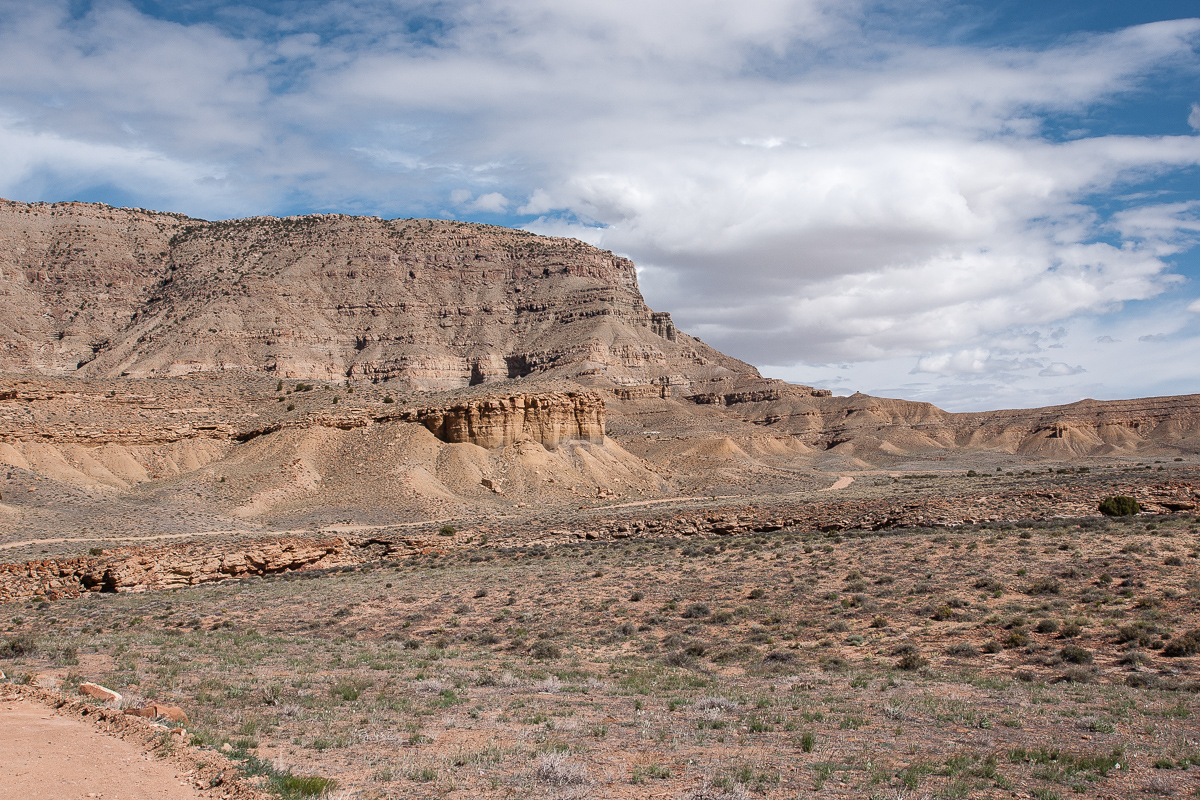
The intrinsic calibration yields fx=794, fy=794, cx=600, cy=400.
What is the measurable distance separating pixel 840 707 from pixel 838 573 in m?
10.7

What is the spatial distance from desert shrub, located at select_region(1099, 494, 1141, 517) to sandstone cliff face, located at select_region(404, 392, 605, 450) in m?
33.3

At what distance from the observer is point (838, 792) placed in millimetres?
7082

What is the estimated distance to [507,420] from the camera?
172 feet

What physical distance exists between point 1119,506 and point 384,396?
143ft

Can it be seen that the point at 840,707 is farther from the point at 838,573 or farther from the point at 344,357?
the point at 344,357

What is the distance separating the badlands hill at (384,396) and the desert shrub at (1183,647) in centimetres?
3329

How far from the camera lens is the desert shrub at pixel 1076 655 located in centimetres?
1254

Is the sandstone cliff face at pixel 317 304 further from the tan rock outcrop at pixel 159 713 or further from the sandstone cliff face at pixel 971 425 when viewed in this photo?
the tan rock outcrop at pixel 159 713

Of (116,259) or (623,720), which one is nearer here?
(623,720)

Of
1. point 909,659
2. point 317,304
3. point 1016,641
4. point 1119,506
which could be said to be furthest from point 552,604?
point 317,304

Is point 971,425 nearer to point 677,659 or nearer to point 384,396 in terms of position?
point 384,396

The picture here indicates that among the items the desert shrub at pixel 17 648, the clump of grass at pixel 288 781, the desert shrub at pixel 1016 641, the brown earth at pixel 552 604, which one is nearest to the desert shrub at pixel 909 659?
the brown earth at pixel 552 604

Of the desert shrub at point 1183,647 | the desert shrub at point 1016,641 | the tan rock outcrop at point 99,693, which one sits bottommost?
the desert shrub at point 1016,641

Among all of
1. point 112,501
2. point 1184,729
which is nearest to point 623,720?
point 1184,729
